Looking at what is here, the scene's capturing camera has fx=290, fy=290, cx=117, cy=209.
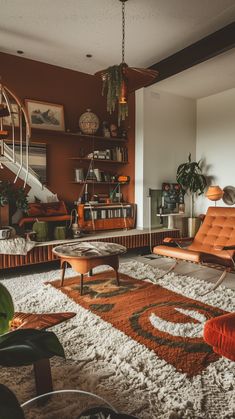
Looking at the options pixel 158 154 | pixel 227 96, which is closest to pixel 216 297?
pixel 158 154

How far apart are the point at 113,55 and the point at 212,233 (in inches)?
119

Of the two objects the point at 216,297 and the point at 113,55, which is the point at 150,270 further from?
Answer: the point at 113,55

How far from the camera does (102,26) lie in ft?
11.8

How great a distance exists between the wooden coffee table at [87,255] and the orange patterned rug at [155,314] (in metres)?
0.25

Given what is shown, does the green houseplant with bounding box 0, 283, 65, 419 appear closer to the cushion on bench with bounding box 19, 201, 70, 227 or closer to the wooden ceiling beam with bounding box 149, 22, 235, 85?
the cushion on bench with bounding box 19, 201, 70, 227

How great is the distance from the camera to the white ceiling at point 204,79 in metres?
4.36

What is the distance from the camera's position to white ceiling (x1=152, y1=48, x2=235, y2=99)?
4.36 metres

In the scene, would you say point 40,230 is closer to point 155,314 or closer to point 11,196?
point 11,196

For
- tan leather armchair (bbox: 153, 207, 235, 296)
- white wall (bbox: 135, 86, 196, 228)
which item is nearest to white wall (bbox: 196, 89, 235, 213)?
white wall (bbox: 135, 86, 196, 228)

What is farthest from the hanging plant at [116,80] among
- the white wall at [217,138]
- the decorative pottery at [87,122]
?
the white wall at [217,138]

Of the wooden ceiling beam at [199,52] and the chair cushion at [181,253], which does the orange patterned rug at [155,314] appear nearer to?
the chair cushion at [181,253]

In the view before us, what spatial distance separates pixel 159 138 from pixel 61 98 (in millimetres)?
1906

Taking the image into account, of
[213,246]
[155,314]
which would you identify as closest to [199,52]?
[213,246]

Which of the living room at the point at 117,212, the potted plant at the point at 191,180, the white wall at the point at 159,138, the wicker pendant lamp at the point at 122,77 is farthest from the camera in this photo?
the potted plant at the point at 191,180
